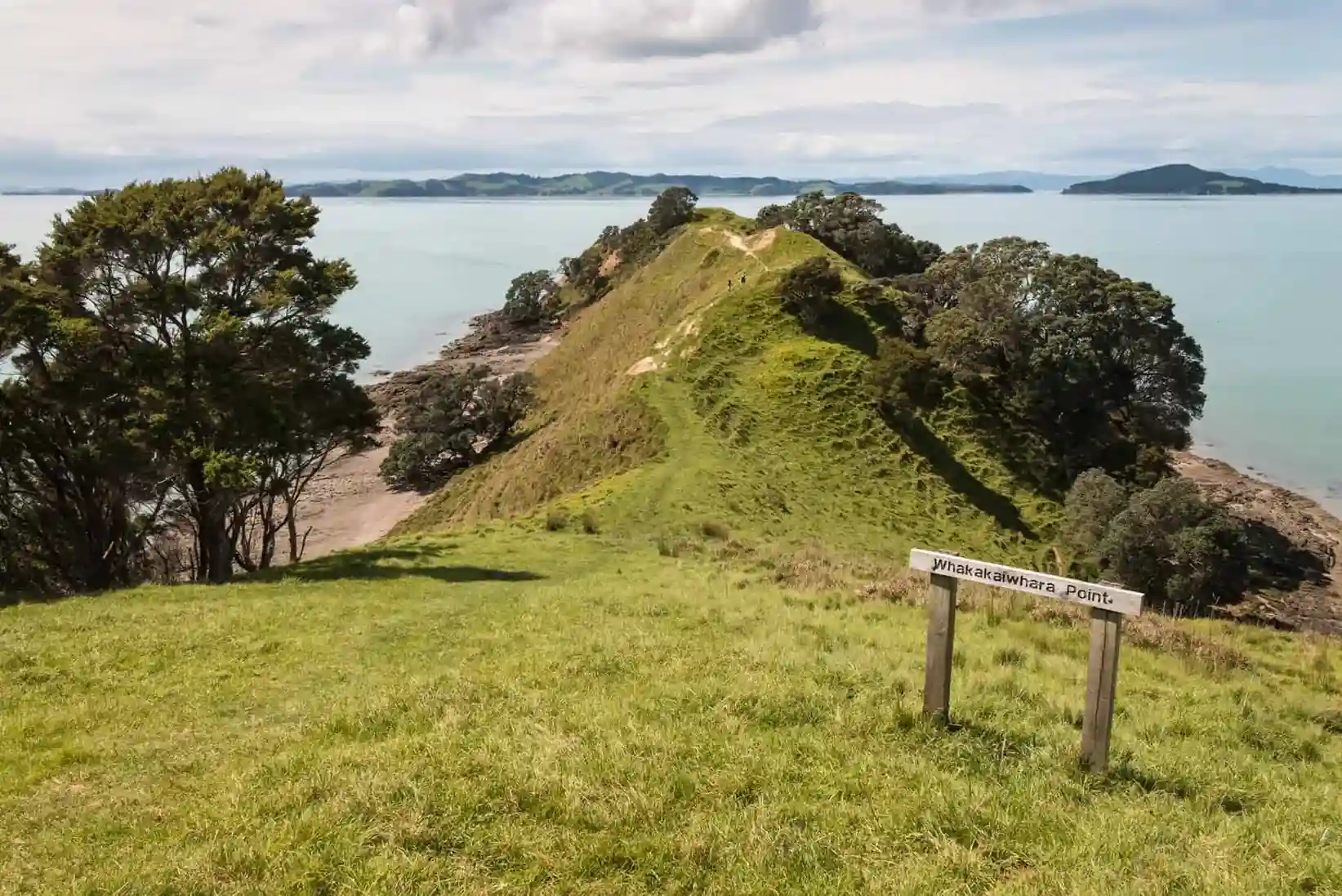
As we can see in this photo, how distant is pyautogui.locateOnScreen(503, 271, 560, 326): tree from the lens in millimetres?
114250

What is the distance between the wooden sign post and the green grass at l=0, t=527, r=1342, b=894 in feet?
1.14

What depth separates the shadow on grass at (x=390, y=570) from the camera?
888 inches

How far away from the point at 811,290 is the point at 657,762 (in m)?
50.5

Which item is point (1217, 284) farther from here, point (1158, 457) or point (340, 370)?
point (340, 370)

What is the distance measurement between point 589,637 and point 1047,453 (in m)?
41.6

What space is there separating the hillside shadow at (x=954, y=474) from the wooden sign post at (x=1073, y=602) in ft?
119

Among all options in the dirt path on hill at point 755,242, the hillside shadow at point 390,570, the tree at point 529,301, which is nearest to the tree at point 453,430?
the dirt path on hill at point 755,242

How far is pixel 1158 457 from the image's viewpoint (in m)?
50.6

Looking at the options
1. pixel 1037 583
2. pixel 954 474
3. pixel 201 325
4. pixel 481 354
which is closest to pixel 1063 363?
pixel 954 474

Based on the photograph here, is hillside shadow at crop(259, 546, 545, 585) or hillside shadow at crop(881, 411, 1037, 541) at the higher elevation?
hillside shadow at crop(259, 546, 545, 585)

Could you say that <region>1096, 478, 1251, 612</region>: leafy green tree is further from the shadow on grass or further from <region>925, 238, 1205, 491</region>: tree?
the shadow on grass

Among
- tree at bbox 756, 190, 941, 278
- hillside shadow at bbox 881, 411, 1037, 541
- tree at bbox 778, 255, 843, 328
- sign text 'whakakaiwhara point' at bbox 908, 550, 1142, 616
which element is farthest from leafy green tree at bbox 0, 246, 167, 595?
tree at bbox 756, 190, 941, 278

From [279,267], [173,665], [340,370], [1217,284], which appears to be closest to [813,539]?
[340,370]

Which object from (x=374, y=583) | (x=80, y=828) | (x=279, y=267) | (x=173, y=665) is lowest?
(x=374, y=583)
